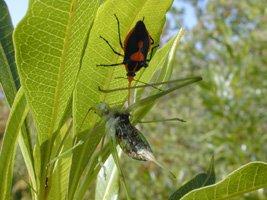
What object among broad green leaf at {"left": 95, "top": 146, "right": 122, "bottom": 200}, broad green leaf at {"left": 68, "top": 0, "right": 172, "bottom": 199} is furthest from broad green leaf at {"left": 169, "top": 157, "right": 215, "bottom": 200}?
broad green leaf at {"left": 68, "top": 0, "right": 172, "bottom": 199}

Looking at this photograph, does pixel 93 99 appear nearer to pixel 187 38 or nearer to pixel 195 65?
pixel 187 38

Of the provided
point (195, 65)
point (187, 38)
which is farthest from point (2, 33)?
point (195, 65)

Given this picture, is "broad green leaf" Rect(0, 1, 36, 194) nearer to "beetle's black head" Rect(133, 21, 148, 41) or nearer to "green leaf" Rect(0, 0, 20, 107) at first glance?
"green leaf" Rect(0, 0, 20, 107)

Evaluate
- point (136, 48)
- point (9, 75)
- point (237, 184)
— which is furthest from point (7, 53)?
point (237, 184)

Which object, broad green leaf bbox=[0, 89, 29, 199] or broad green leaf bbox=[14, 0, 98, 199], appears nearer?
broad green leaf bbox=[14, 0, 98, 199]

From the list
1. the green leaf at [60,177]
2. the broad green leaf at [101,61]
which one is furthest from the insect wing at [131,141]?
the green leaf at [60,177]

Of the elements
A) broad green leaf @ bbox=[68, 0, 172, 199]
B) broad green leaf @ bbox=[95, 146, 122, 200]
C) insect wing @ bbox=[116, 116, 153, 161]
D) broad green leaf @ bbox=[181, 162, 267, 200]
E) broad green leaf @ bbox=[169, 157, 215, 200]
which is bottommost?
broad green leaf @ bbox=[95, 146, 122, 200]

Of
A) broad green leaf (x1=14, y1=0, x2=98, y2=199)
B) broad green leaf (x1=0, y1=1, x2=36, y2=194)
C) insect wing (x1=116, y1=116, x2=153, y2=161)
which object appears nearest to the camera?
broad green leaf (x1=14, y1=0, x2=98, y2=199)
